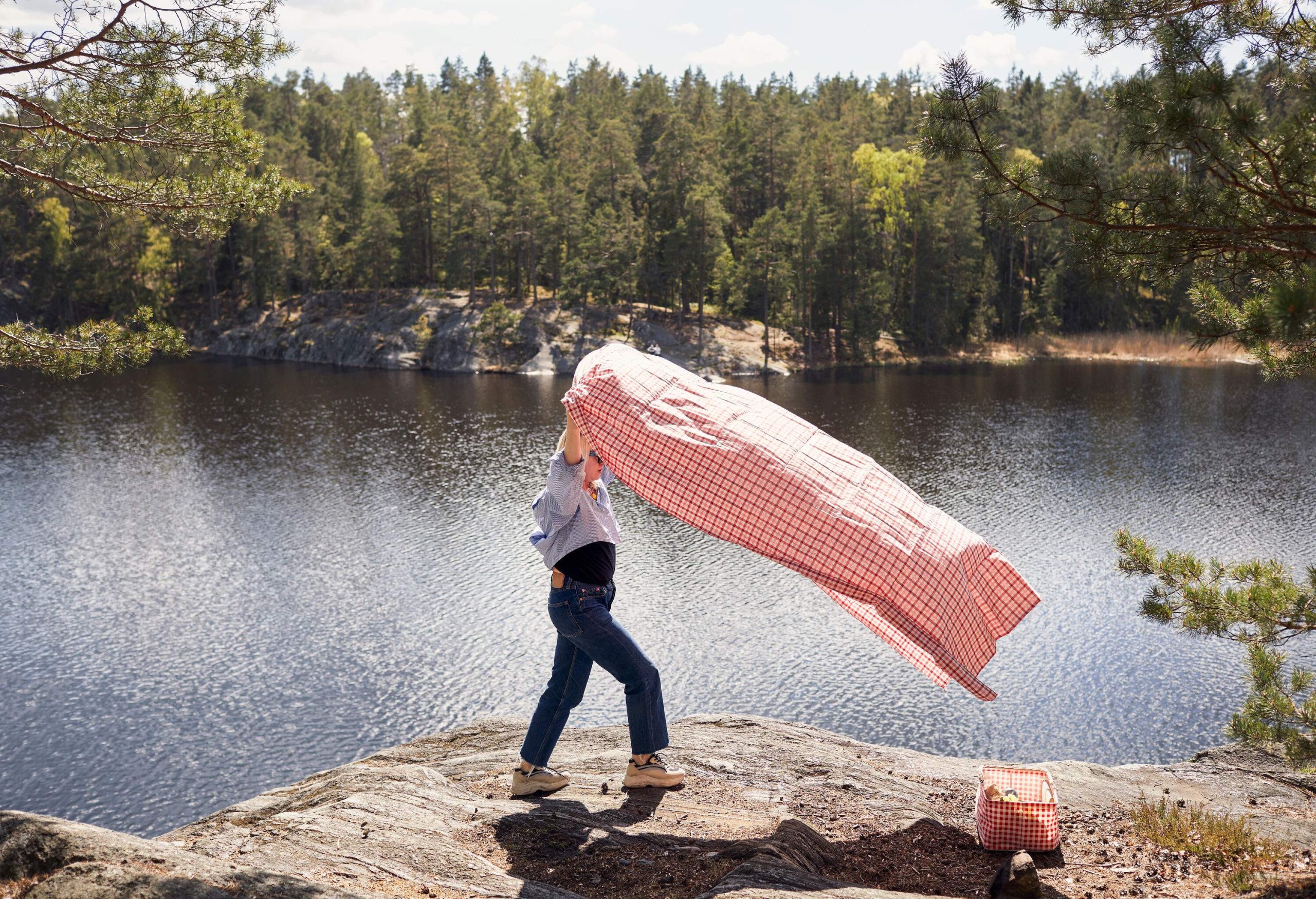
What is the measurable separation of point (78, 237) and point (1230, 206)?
279 feet

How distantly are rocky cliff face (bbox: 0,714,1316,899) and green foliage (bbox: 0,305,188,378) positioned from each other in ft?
14.8

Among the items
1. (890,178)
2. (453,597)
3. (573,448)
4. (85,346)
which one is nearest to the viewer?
(573,448)

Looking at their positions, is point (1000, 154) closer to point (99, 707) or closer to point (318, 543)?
point (99, 707)

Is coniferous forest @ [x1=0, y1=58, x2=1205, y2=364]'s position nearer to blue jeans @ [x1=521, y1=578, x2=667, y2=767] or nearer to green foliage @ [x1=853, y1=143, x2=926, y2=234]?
green foliage @ [x1=853, y1=143, x2=926, y2=234]

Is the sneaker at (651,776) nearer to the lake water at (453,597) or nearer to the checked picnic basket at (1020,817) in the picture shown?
the checked picnic basket at (1020,817)

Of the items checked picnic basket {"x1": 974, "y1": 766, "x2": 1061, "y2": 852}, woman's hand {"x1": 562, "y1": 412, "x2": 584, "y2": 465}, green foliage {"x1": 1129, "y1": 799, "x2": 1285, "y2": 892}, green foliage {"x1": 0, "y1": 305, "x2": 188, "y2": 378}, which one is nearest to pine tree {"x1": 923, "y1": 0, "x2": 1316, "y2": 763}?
green foliage {"x1": 1129, "y1": 799, "x2": 1285, "y2": 892}

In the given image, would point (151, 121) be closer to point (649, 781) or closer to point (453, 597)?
point (649, 781)

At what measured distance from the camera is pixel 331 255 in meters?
67.9

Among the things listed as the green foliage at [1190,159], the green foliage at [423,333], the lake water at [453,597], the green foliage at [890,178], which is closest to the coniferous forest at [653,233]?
the green foliage at [890,178]

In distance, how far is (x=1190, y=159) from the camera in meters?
7.23

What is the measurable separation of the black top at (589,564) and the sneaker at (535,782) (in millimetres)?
1637

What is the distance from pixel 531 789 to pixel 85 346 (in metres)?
6.52

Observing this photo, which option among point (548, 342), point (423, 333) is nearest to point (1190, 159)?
point (548, 342)

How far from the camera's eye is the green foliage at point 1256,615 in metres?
6.66
